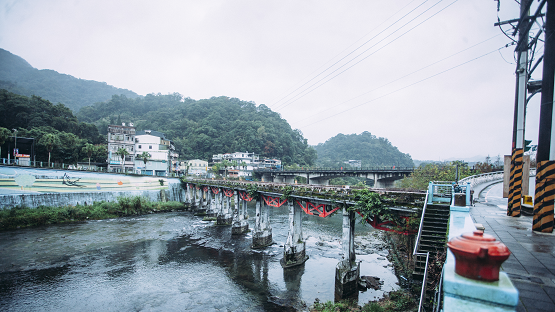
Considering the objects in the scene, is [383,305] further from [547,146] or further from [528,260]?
[547,146]

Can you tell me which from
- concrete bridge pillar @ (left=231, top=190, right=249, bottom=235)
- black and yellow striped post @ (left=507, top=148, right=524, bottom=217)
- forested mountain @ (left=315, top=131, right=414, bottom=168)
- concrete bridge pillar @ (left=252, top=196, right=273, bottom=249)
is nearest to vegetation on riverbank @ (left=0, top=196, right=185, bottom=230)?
concrete bridge pillar @ (left=231, top=190, right=249, bottom=235)

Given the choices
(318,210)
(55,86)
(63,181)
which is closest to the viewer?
(318,210)

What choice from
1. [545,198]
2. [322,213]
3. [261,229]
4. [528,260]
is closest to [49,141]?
[261,229]

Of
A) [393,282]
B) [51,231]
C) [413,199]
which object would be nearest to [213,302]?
[393,282]

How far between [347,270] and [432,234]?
7465 millimetres

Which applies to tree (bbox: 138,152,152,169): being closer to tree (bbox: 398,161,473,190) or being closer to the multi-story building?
the multi-story building

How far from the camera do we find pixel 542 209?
11539mm

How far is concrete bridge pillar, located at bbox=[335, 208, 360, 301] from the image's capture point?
17438 mm

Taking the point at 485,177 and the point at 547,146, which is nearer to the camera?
the point at 547,146

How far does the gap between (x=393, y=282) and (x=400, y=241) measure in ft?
40.6

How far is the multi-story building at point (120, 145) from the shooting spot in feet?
234

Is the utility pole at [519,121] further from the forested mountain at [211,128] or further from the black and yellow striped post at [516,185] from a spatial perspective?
the forested mountain at [211,128]

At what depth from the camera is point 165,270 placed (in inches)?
904

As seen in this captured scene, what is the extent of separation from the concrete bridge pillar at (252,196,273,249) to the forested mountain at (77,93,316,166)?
79966mm
